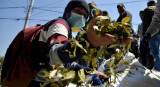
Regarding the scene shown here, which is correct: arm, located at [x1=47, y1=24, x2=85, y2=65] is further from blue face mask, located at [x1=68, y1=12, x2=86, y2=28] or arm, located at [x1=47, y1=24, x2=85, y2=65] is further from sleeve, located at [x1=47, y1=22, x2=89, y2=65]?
blue face mask, located at [x1=68, y1=12, x2=86, y2=28]

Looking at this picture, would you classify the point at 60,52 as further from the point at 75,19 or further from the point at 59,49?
the point at 75,19

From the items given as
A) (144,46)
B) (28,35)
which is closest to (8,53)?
(28,35)

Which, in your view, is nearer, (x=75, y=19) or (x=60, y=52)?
(x=60, y=52)

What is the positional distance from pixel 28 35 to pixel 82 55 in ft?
1.52

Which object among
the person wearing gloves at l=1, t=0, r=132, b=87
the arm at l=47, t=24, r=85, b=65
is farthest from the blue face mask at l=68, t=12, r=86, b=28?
the arm at l=47, t=24, r=85, b=65

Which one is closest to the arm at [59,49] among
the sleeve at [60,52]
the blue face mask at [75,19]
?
the sleeve at [60,52]

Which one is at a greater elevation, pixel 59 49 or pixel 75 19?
pixel 75 19

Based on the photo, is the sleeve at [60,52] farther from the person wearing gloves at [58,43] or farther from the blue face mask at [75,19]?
the blue face mask at [75,19]

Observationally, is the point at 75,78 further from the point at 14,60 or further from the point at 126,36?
the point at 14,60

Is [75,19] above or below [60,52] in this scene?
above

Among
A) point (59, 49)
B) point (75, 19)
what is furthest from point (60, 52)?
point (75, 19)

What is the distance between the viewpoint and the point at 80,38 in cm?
74

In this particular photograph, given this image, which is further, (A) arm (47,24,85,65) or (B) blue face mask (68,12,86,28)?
(B) blue face mask (68,12,86,28)

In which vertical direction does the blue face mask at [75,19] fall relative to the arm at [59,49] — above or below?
above
